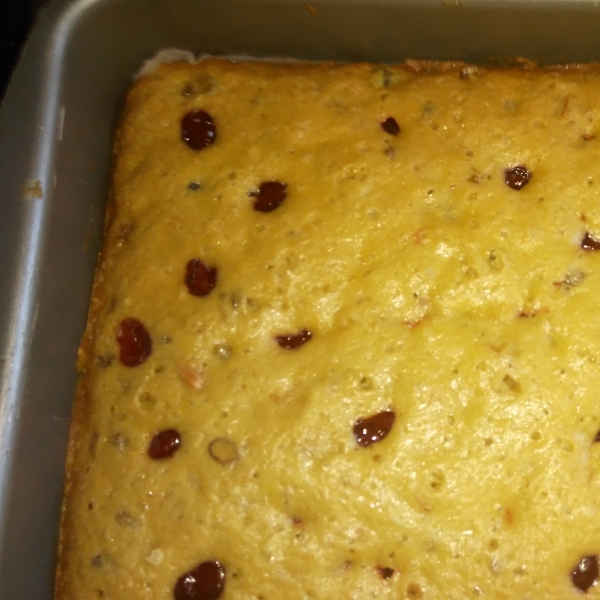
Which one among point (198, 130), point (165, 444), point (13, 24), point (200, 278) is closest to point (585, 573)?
point (165, 444)

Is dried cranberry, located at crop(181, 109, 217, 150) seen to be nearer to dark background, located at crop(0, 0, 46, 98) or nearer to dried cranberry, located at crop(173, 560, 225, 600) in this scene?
dark background, located at crop(0, 0, 46, 98)

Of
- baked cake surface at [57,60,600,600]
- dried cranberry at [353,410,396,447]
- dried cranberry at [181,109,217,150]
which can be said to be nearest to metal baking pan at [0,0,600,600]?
baked cake surface at [57,60,600,600]

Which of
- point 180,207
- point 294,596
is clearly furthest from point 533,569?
point 180,207

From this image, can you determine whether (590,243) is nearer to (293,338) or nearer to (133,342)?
(293,338)

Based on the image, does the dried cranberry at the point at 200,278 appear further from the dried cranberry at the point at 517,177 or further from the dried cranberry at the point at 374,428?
the dried cranberry at the point at 517,177

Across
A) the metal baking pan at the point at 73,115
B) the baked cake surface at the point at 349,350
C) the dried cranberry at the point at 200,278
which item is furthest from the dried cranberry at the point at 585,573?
the metal baking pan at the point at 73,115
